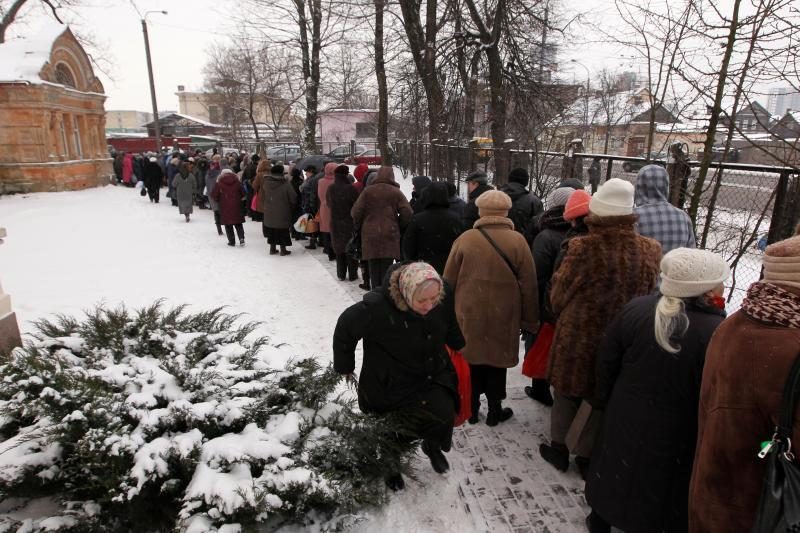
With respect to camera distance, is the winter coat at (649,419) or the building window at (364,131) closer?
the winter coat at (649,419)

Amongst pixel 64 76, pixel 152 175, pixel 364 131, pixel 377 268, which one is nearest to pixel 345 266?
pixel 377 268

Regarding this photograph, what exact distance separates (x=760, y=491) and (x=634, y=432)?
0.65 meters

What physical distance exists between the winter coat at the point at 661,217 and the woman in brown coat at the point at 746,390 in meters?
1.94

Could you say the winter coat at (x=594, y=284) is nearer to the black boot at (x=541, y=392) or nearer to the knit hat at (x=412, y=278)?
the knit hat at (x=412, y=278)

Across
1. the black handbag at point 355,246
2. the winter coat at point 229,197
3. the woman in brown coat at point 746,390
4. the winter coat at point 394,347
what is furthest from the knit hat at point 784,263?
the winter coat at point 229,197

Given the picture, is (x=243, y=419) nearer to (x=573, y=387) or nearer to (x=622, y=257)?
(x=573, y=387)

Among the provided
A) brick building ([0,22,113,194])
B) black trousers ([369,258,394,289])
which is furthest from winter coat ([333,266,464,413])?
brick building ([0,22,113,194])

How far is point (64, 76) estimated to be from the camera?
2061cm

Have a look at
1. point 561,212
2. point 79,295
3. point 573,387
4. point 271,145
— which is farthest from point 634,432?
point 271,145

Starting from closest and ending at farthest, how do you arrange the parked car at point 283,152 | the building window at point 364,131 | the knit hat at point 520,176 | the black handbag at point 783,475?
the black handbag at point 783,475 < the knit hat at point 520,176 < the parked car at point 283,152 < the building window at point 364,131

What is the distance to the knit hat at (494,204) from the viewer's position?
3553 millimetres

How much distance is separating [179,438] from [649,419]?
7.46 ft

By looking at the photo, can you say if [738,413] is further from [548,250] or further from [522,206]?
[522,206]

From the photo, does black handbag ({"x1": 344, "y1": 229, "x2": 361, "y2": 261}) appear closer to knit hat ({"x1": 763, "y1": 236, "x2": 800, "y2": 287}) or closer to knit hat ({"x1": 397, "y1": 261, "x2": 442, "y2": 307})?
knit hat ({"x1": 397, "y1": 261, "x2": 442, "y2": 307})
